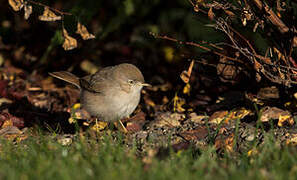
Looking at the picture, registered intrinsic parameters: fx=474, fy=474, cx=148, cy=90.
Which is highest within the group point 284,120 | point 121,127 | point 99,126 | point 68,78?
point 284,120

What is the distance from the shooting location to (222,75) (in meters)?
5.69

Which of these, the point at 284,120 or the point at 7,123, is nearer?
the point at 284,120

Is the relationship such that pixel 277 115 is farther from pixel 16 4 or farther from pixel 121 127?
pixel 16 4

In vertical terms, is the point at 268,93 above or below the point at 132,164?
above

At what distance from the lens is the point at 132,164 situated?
3.72m

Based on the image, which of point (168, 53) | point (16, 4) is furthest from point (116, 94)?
point (168, 53)

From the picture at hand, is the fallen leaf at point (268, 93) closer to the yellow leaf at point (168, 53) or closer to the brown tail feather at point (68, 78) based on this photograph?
the brown tail feather at point (68, 78)

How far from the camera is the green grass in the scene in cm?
342

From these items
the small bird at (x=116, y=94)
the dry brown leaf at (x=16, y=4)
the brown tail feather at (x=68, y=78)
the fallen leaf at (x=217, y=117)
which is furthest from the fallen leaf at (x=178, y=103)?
the dry brown leaf at (x=16, y=4)

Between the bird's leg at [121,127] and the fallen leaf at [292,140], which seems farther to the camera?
the bird's leg at [121,127]

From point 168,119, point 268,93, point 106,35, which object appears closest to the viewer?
point 268,93

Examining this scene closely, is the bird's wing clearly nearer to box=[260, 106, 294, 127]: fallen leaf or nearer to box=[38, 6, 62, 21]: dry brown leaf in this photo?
box=[38, 6, 62, 21]: dry brown leaf

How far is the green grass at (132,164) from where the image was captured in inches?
135

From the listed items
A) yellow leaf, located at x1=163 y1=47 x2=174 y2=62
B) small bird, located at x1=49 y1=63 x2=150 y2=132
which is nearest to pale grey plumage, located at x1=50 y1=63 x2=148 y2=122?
small bird, located at x1=49 y1=63 x2=150 y2=132
